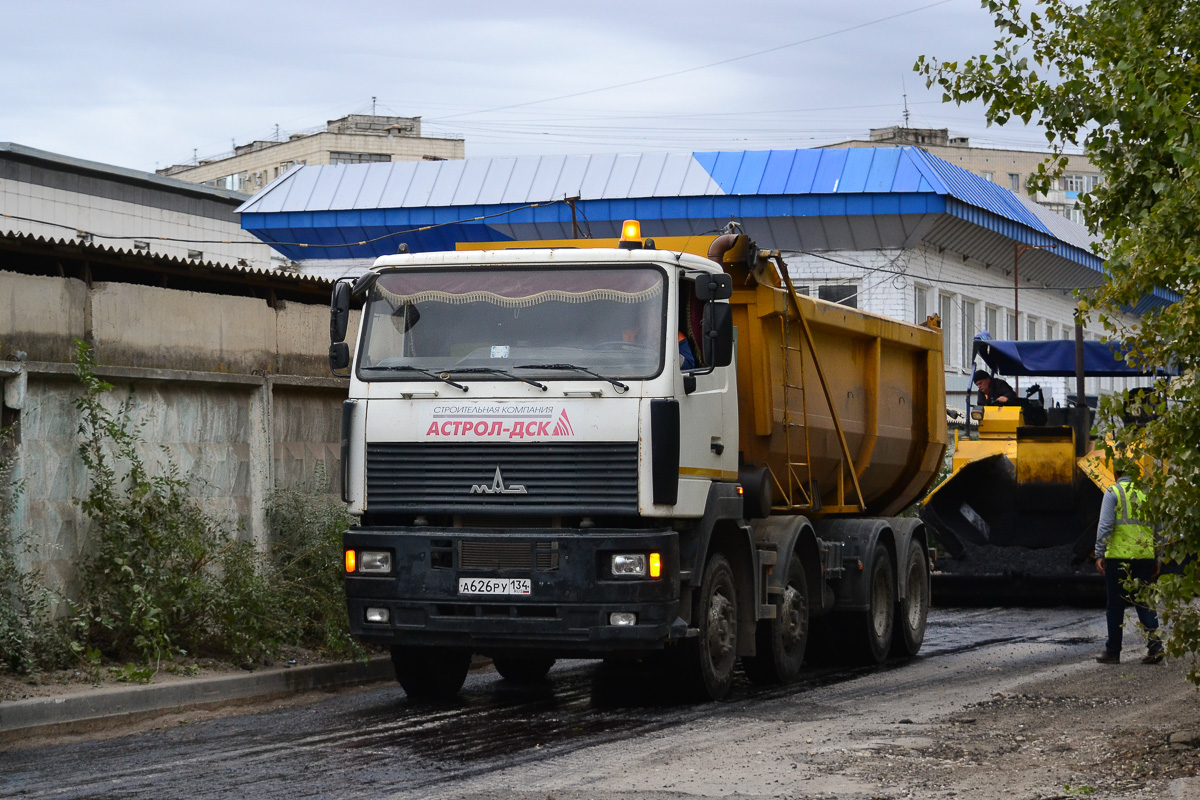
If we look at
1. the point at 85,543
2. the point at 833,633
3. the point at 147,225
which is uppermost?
the point at 147,225

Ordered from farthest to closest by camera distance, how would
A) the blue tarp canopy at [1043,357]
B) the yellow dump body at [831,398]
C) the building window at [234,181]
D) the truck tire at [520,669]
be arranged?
the building window at [234,181]
the blue tarp canopy at [1043,357]
the truck tire at [520,669]
the yellow dump body at [831,398]

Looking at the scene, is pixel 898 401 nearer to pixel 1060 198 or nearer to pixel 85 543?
pixel 85 543

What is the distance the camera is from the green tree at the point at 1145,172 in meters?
7.41

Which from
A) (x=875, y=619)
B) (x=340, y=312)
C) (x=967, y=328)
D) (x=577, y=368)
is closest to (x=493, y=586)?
(x=577, y=368)

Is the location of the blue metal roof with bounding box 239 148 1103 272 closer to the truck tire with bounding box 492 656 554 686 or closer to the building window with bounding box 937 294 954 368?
the building window with bounding box 937 294 954 368

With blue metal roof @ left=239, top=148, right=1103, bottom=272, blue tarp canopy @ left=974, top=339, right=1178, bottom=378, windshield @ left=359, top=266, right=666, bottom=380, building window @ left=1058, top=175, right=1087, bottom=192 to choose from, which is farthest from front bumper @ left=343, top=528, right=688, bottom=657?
building window @ left=1058, top=175, right=1087, bottom=192

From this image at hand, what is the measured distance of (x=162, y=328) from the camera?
37.3 feet

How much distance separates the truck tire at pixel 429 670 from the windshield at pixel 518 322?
6.41 feet

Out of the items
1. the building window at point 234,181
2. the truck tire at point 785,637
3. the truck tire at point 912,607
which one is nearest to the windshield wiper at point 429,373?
the truck tire at point 785,637

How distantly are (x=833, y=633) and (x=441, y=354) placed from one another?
4.74 m

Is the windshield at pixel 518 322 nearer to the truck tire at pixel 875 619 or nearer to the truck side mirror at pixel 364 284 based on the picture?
the truck side mirror at pixel 364 284

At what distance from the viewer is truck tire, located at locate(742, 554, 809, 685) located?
35.6ft

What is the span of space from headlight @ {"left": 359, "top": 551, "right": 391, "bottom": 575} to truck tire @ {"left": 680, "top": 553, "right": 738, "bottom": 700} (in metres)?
1.90

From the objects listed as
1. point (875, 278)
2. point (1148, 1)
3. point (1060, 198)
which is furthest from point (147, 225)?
point (1060, 198)
